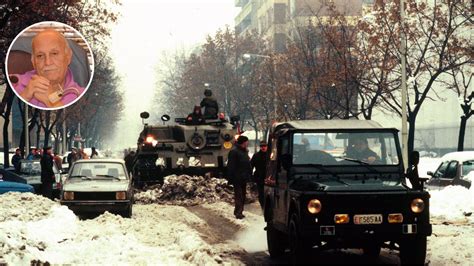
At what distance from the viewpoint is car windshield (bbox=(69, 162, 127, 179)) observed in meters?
20.1

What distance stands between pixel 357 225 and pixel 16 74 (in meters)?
14.4

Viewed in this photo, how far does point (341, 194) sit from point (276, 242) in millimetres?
2680

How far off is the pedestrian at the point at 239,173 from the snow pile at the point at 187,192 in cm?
605

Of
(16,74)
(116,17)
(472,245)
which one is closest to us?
(472,245)

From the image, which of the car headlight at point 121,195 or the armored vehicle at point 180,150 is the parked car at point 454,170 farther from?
the car headlight at point 121,195

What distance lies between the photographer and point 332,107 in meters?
47.3

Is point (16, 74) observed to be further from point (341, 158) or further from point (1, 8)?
point (341, 158)

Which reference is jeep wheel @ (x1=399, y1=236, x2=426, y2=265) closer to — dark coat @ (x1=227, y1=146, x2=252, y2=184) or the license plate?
the license plate

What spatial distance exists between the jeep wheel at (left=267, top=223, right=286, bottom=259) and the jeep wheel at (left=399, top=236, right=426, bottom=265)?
2.28m

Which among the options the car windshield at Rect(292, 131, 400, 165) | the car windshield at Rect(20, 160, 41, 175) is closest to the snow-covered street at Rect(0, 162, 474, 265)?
the car windshield at Rect(292, 131, 400, 165)

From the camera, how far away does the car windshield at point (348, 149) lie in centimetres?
1113

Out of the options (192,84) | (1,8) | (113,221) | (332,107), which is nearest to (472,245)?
(113,221)

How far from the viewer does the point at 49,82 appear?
70.9ft

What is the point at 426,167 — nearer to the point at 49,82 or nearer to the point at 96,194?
the point at 49,82
